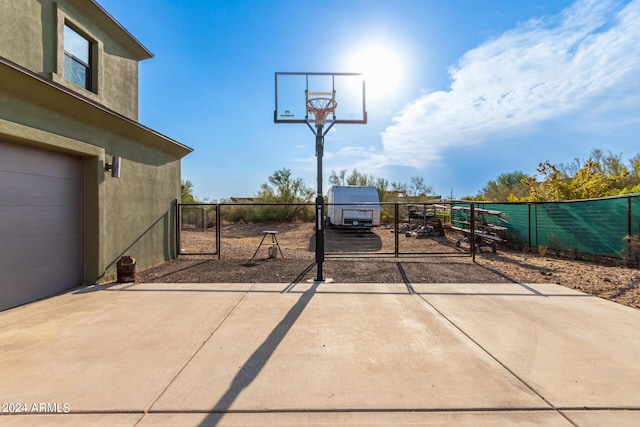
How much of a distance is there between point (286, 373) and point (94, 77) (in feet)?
29.5

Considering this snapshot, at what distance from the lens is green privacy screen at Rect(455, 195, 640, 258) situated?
825 cm

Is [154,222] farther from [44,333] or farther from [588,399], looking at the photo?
[588,399]

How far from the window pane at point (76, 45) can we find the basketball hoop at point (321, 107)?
5.76 m

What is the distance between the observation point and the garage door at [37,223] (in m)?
4.91

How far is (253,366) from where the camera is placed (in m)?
3.14

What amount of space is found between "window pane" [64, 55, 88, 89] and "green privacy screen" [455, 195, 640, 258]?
46.6ft

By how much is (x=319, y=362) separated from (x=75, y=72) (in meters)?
8.81

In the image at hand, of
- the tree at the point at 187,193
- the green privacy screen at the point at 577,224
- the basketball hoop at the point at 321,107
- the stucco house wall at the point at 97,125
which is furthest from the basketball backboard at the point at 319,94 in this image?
the tree at the point at 187,193

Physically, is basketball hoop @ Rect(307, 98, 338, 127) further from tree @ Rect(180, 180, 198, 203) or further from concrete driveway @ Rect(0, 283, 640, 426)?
tree @ Rect(180, 180, 198, 203)

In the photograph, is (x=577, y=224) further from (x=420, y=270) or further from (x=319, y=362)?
(x=319, y=362)

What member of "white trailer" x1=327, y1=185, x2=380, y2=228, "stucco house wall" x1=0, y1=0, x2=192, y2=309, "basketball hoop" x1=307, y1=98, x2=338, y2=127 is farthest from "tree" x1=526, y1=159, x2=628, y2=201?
"stucco house wall" x1=0, y1=0, x2=192, y2=309

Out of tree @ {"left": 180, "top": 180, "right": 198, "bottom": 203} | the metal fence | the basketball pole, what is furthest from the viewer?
tree @ {"left": 180, "top": 180, "right": 198, "bottom": 203}

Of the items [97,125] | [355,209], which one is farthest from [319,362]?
[355,209]

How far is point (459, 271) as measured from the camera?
777cm
